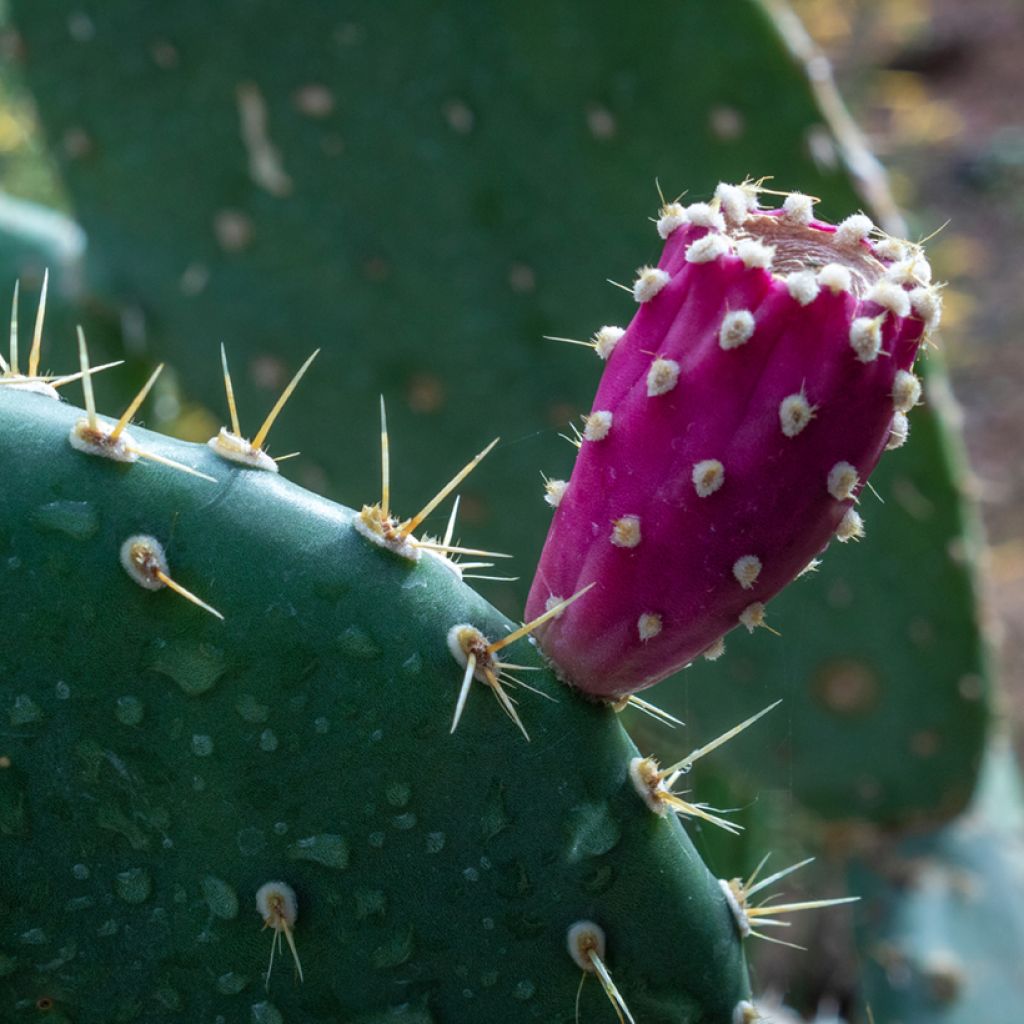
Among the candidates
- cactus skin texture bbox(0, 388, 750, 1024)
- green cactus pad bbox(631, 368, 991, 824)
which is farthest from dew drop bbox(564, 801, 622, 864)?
green cactus pad bbox(631, 368, 991, 824)

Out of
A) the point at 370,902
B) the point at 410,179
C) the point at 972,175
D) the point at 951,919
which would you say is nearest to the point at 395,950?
the point at 370,902

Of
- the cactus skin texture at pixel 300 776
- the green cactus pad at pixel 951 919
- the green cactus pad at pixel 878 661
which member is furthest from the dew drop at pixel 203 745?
the green cactus pad at pixel 951 919

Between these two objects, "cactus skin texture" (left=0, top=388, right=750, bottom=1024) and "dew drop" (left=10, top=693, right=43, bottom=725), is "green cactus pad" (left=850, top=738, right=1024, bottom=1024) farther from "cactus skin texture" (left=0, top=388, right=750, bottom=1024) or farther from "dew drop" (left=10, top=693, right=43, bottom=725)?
"dew drop" (left=10, top=693, right=43, bottom=725)

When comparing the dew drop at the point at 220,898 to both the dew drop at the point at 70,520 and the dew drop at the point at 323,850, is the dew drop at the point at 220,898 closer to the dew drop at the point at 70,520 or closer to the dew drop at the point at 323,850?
the dew drop at the point at 323,850

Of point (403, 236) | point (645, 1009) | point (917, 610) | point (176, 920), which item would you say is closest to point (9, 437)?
point (176, 920)

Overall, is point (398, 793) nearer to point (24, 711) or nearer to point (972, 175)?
point (24, 711)

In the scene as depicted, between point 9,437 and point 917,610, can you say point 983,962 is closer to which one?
point 917,610

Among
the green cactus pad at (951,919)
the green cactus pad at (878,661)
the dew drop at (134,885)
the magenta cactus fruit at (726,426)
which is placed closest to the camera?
the magenta cactus fruit at (726,426)
